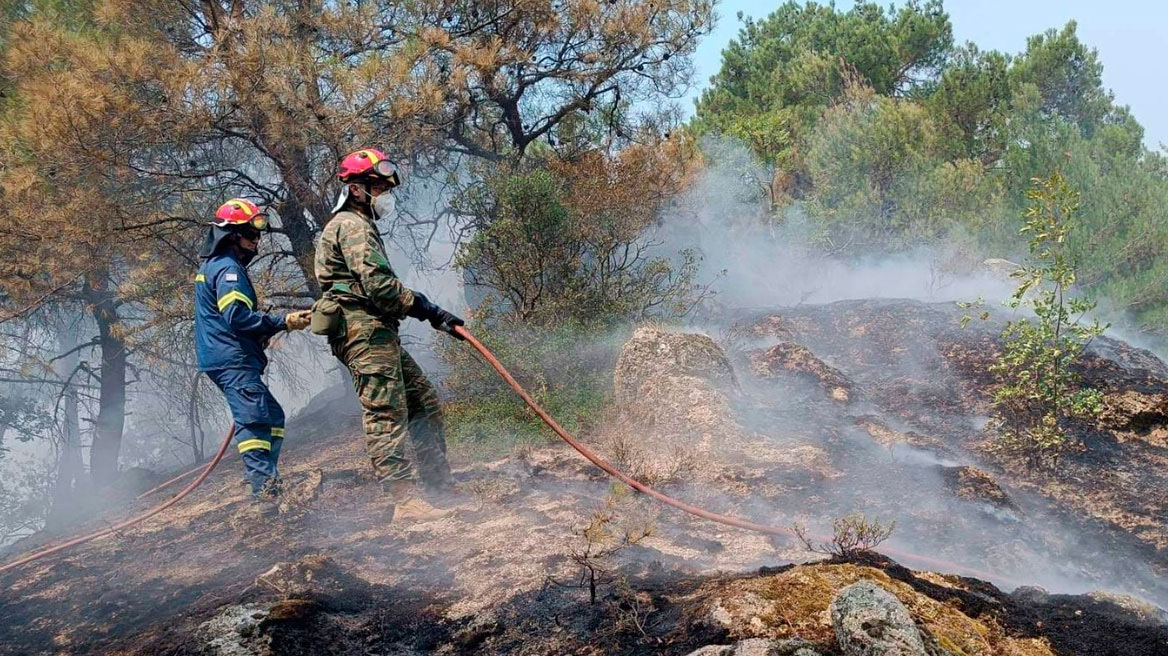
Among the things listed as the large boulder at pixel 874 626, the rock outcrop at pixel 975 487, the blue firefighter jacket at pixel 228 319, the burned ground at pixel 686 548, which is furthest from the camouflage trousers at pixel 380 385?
the rock outcrop at pixel 975 487

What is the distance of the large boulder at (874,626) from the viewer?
Result: 2.51 metres

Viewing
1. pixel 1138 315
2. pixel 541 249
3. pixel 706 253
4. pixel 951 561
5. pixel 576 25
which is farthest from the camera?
pixel 706 253

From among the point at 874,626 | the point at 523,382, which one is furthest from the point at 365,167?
the point at 874,626

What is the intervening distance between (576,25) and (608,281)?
10.9 ft

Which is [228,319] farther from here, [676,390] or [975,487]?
[975,487]

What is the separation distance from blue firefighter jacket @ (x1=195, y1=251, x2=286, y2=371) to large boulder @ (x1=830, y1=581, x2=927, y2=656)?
403 cm

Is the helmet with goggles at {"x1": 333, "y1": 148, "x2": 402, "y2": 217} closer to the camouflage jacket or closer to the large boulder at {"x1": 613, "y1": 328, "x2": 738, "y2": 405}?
the camouflage jacket

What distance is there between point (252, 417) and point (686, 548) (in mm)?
3007

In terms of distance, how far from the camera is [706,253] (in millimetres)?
15195

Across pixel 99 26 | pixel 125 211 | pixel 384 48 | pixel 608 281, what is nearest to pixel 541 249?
pixel 608 281

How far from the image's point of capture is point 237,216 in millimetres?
5312

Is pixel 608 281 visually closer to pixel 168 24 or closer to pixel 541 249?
pixel 541 249

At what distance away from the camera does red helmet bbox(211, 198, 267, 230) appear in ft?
17.3

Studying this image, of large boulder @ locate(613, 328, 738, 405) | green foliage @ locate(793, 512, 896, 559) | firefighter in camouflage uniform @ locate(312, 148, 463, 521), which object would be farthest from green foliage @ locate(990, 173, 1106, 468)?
firefighter in camouflage uniform @ locate(312, 148, 463, 521)
